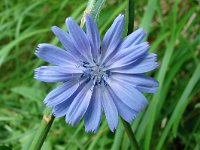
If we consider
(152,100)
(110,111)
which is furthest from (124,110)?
(152,100)

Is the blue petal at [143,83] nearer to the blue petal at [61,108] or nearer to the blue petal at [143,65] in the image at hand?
the blue petal at [143,65]

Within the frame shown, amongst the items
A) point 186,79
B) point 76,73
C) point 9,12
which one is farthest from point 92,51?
point 9,12

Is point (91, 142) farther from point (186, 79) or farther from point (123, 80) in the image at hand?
point (123, 80)

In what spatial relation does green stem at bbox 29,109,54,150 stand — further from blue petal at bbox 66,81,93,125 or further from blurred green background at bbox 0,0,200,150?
blurred green background at bbox 0,0,200,150

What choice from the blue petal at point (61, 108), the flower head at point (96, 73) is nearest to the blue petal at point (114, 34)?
the flower head at point (96, 73)

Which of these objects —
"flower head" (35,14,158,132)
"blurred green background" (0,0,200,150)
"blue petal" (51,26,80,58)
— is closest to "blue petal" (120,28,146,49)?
"flower head" (35,14,158,132)

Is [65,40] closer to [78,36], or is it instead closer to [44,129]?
[78,36]
